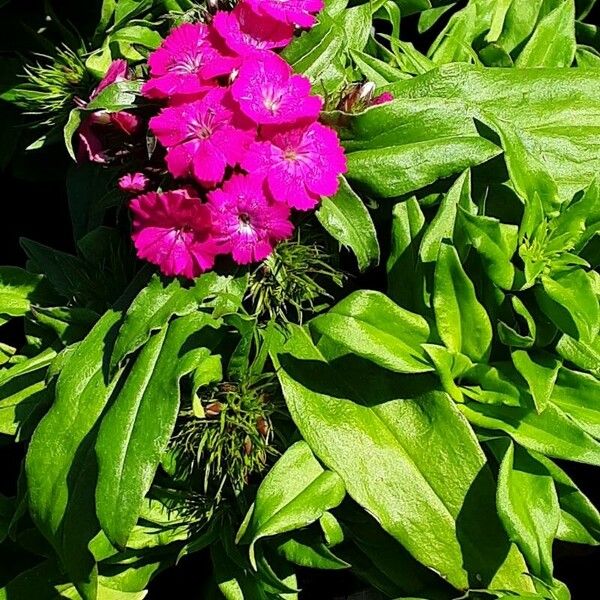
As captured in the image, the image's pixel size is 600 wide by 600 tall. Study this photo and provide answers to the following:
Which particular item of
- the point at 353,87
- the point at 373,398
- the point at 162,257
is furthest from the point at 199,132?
the point at 373,398

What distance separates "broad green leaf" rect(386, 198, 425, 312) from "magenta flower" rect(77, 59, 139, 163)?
445 mm

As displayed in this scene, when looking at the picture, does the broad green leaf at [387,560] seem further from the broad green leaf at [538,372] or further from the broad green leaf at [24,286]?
the broad green leaf at [24,286]

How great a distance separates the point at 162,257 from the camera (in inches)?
54.2

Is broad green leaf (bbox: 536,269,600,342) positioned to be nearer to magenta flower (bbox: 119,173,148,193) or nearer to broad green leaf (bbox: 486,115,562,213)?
broad green leaf (bbox: 486,115,562,213)

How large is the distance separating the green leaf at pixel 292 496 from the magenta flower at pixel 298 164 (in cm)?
37

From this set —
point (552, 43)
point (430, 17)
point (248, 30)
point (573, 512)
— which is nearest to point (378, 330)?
point (573, 512)

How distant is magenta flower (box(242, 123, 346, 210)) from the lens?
1318mm

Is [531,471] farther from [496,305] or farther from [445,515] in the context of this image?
[496,305]

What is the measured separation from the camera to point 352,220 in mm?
1436

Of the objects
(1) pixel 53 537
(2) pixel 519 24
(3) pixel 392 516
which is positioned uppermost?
(2) pixel 519 24

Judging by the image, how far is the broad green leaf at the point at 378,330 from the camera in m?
1.28

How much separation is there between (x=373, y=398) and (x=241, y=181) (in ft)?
1.26

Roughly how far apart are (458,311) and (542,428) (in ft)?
0.68

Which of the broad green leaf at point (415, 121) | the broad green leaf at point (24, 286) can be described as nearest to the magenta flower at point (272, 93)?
the broad green leaf at point (415, 121)
